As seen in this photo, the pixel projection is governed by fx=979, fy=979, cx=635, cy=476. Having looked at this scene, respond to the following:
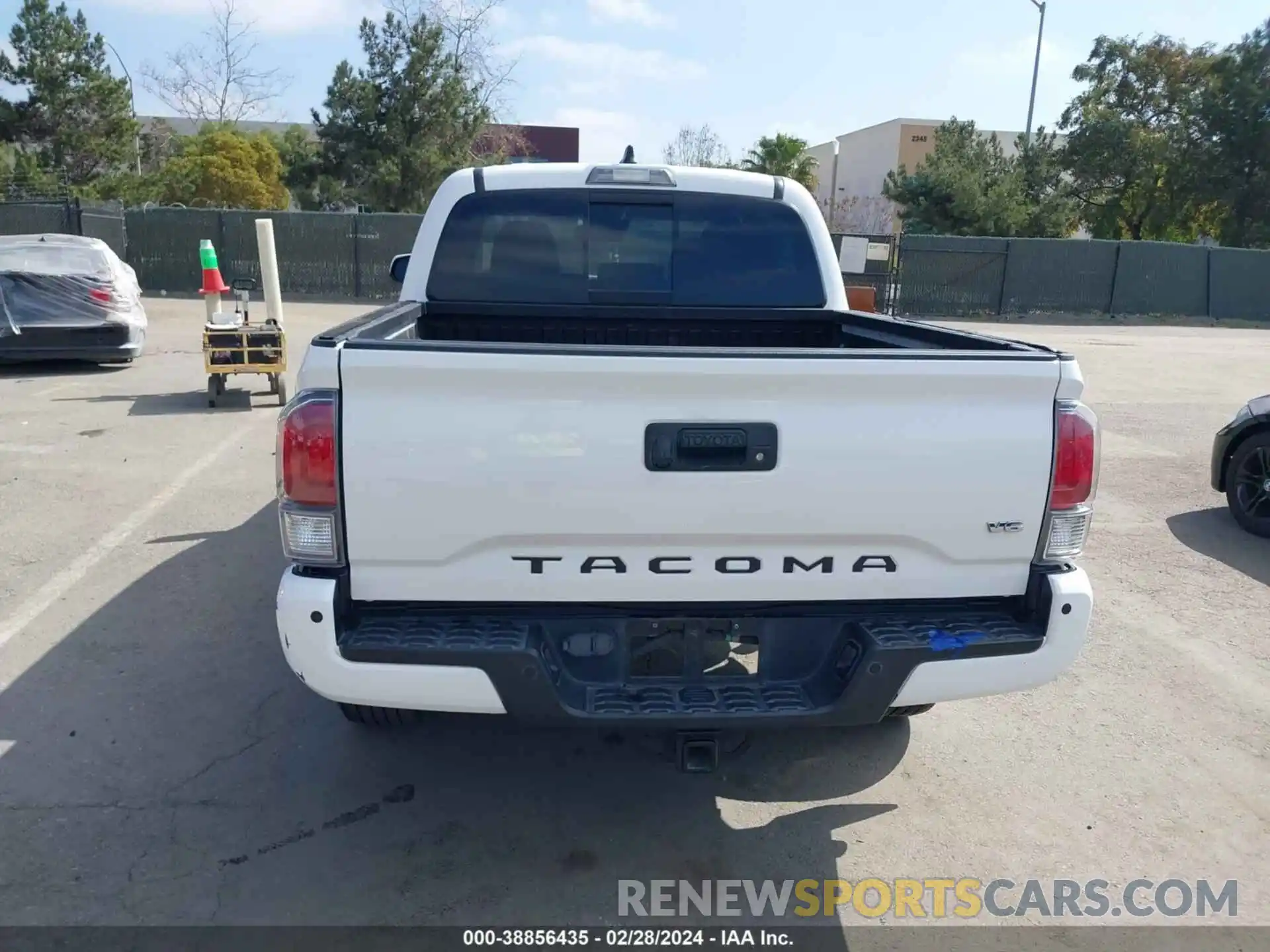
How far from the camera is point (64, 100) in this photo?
111 ft

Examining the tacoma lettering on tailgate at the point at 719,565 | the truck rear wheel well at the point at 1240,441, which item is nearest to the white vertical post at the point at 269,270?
the tacoma lettering on tailgate at the point at 719,565

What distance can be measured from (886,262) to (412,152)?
15029 millimetres

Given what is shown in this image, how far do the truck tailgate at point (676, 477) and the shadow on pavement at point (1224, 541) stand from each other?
14.6ft

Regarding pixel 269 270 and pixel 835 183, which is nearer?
pixel 269 270

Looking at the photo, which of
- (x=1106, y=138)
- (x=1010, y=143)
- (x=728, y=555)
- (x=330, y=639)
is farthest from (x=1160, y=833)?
(x=1010, y=143)

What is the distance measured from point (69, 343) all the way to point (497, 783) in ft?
34.2

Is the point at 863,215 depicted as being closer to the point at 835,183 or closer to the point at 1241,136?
the point at 835,183

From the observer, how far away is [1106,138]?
1436 inches

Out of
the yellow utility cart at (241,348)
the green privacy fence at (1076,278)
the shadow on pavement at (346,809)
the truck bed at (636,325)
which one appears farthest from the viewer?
the green privacy fence at (1076,278)

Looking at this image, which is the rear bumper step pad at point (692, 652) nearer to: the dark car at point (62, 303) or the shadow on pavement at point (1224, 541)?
the shadow on pavement at point (1224, 541)

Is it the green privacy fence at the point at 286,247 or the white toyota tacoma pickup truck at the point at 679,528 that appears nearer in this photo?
the white toyota tacoma pickup truck at the point at 679,528

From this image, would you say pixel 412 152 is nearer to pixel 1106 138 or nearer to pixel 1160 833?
pixel 1106 138

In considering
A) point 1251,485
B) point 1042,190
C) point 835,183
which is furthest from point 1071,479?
point 835,183

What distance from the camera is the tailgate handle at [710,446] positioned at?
8.58 feet
